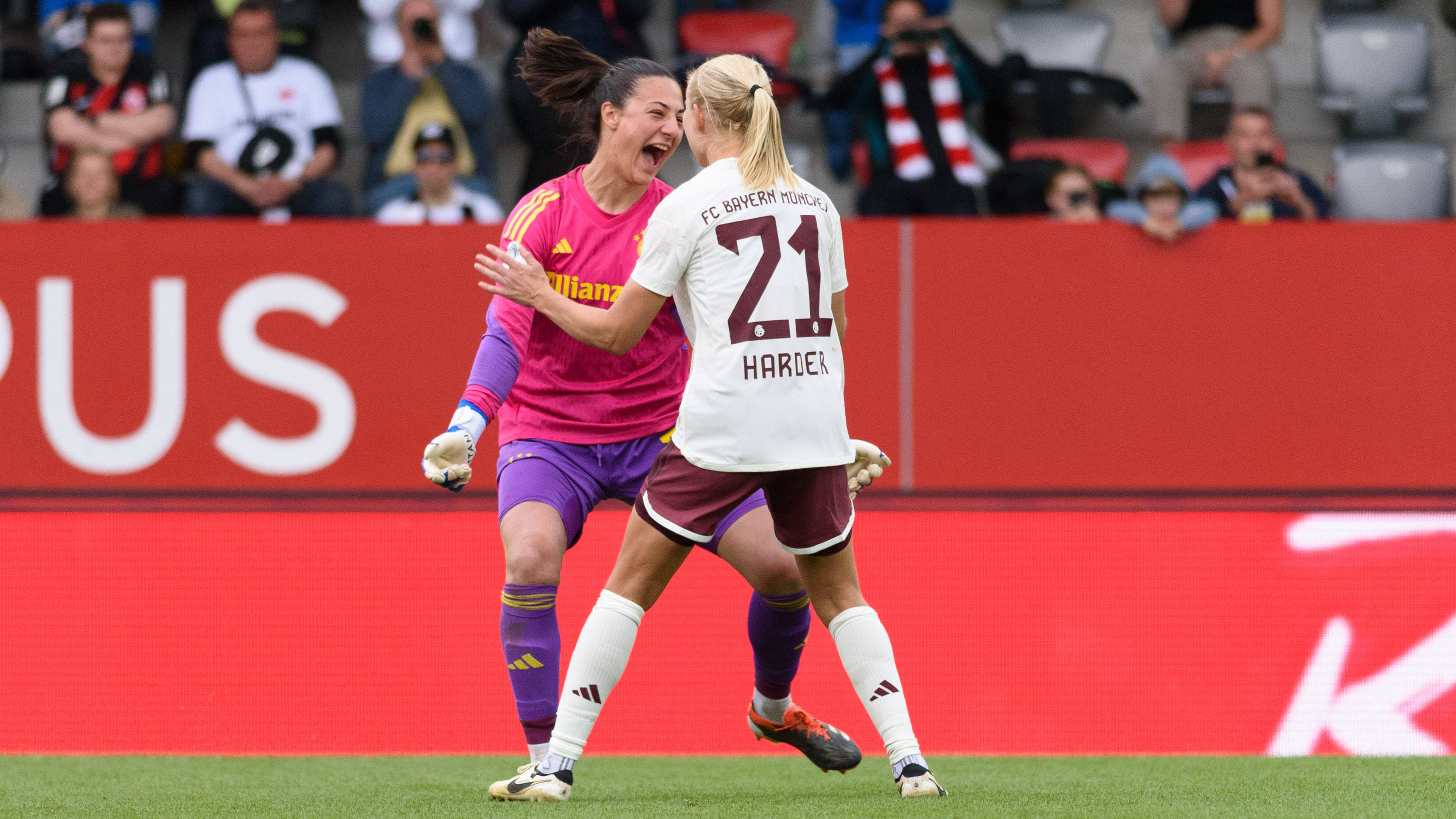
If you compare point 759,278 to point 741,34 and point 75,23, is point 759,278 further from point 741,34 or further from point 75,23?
point 75,23

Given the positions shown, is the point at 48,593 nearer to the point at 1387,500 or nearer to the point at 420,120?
the point at 420,120

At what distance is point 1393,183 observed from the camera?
878 cm

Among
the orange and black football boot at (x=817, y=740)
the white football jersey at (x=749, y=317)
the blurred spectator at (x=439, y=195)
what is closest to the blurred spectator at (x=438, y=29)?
the blurred spectator at (x=439, y=195)

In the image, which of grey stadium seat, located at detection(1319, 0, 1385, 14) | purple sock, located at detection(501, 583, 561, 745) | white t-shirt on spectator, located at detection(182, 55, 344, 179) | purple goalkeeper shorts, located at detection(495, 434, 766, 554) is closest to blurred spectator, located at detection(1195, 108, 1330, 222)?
grey stadium seat, located at detection(1319, 0, 1385, 14)

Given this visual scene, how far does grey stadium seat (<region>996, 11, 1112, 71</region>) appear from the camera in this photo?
9273 millimetres

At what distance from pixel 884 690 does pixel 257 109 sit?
18.8 ft

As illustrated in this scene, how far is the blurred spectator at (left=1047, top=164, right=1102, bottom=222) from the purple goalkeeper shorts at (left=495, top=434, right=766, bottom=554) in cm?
418

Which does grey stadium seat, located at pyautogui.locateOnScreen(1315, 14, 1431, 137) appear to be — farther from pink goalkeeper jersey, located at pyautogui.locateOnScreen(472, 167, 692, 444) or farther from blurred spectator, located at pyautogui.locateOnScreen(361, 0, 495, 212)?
pink goalkeeper jersey, located at pyautogui.locateOnScreen(472, 167, 692, 444)

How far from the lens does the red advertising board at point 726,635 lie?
554 cm

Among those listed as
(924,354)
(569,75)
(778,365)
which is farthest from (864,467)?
(924,354)

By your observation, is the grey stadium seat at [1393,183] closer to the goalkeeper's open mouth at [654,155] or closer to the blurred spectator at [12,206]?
the goalkeeper's open mouth at [654,155]

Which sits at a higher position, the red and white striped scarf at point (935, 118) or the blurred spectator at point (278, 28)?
the blurred spectator at point (278, 28)

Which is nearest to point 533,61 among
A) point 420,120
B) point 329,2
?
point 420,120

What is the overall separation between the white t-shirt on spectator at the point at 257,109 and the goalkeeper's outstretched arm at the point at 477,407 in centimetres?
461
